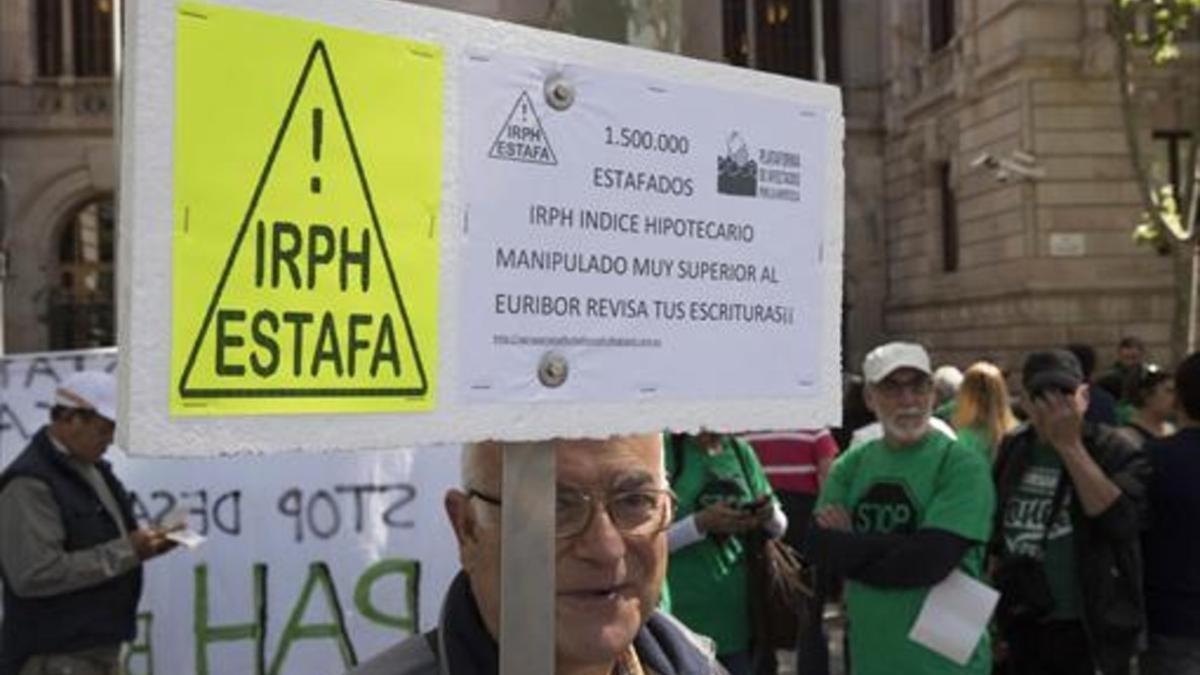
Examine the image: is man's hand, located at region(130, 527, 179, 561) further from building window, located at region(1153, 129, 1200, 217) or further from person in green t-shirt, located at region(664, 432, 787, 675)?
building window, located at region(1153, 129, 1200, 217)

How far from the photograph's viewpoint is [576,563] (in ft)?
6.54

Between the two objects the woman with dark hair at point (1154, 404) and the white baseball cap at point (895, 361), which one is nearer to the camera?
the white baseball cap at point (895, 361)

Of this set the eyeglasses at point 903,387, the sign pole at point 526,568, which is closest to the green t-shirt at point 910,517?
the eyeglasses at point 903,387

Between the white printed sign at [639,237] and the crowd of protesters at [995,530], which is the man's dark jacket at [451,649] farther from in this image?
the crowd of protesters at [995,530]

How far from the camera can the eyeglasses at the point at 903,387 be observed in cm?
497

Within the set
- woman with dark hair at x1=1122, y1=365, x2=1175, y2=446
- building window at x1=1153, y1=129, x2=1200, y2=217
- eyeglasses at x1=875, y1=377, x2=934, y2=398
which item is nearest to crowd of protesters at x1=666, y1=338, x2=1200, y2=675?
eyeglasses at x1=875, y1=377, x2=934, y2=398

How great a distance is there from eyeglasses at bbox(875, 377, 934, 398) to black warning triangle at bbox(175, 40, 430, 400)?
3.50m

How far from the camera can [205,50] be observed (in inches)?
58.7

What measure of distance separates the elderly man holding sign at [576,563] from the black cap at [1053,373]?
Answer: 10.5 feet

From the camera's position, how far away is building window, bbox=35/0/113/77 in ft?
103

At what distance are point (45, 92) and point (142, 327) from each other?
3169 cm

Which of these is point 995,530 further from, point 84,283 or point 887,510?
point 84,283

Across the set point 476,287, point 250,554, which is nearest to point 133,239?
point 476,287

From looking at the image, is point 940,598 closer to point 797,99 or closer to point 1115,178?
point 797,99
